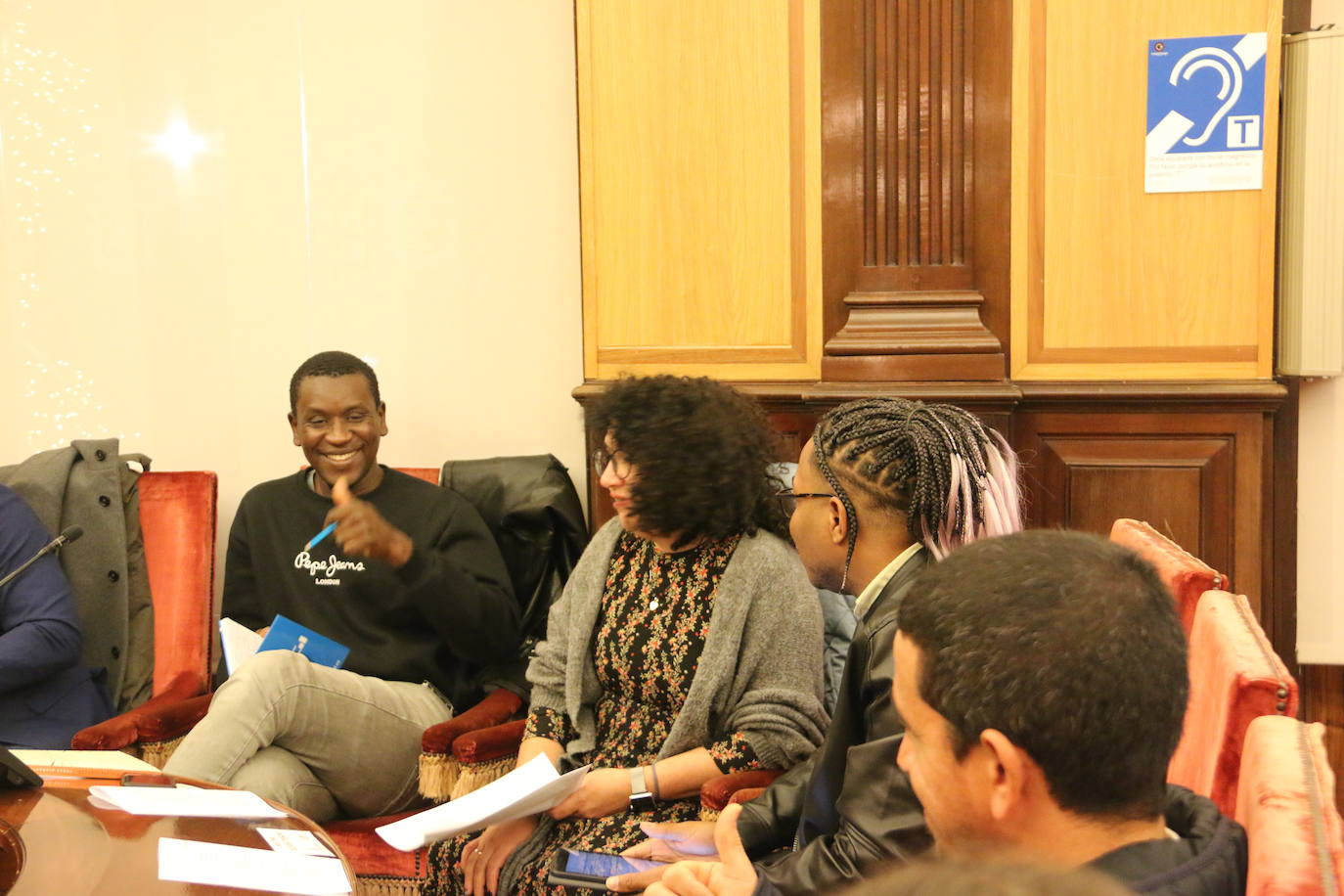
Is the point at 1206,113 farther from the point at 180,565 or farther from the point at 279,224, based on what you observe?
the point at 180,565

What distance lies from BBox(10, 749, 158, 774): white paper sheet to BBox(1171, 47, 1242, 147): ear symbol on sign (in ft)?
8.09

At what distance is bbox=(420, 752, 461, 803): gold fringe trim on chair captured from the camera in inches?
96.0

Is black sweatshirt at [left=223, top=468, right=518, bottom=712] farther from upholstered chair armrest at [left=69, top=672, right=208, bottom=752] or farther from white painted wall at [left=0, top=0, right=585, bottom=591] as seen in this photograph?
white painted wall at [left=0, top=0, right=585, bottom=591]

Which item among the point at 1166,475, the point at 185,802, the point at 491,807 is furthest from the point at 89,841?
the point at 1166,475

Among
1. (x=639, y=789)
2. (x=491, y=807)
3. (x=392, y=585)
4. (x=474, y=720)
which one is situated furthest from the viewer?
(x=392, y=585)

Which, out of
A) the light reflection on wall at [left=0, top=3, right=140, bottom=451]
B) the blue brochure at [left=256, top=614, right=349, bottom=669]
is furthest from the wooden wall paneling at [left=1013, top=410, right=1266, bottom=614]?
the light reflection on wall at [left=0, top=3, right=140, bottom=451]

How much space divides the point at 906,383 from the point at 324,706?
4.70 ft

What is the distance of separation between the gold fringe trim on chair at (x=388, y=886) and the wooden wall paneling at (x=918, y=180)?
143 cm

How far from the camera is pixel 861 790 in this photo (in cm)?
143

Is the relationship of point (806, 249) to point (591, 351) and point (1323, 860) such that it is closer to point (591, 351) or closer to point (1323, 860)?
point (591, 351)

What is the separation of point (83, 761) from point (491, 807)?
814 millimetres

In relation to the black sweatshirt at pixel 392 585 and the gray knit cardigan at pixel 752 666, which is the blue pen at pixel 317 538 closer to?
the black sweatshirt at pixel 392 585

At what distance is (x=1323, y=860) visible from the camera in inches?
37.1

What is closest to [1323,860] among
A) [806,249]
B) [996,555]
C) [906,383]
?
[996,555]
